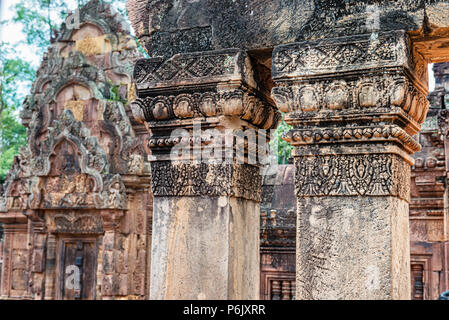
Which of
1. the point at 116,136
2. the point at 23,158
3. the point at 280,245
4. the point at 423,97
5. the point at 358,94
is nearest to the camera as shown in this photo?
the point at 358,94

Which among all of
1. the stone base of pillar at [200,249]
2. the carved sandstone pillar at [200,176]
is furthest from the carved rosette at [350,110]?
the stone base of pillar at [200,249]

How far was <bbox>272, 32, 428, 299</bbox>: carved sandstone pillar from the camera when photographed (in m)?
2.99

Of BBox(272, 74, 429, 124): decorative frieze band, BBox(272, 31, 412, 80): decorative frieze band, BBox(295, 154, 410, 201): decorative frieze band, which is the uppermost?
BBox(272, 31, 412, 80): decorative frieze band

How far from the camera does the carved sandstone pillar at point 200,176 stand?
3.33m

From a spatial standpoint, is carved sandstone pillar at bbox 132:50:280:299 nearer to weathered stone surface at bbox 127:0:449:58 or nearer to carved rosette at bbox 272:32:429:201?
weathered stone surface at bbox 127:0:449:58

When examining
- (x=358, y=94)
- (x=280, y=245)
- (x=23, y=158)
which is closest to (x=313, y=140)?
(x=358, y=94)

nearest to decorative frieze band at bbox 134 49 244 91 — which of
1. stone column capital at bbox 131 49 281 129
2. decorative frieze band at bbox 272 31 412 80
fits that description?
stone column capital at bbox 131 49 281 129

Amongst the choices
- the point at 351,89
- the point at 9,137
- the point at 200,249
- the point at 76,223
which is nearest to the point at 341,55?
the point at 351,89

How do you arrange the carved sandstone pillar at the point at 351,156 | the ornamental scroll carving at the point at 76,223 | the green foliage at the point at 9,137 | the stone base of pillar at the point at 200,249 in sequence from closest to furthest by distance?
the carved sandstone pillar at the point at 351,156
the stone base of pillar at the point at 200,249
the ornamental scroll carving at the point at 76,223
the green foliage at the point at 9,137

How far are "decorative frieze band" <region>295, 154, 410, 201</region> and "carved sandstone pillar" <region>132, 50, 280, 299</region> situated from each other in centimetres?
45

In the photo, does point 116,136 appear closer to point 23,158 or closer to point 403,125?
point 23,158

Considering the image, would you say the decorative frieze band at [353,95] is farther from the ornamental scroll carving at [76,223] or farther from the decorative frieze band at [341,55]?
the ornamental scroll carving at [76,223]

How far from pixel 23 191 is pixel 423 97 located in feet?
28.8

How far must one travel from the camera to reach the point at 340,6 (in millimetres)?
3229
